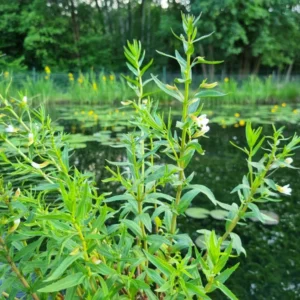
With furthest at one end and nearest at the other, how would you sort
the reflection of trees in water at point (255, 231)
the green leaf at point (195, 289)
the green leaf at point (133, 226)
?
the reflection of trees in water at point (255, 231) → the green leaf at point (133, 226) → the green leaf at point (195, 289)

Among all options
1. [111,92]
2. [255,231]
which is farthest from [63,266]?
[111,92]

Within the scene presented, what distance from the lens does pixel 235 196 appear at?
2.56 m

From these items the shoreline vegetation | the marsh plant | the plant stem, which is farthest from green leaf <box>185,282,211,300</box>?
the shoreline vegetation

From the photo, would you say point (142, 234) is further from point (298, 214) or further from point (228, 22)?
point (228, 22)

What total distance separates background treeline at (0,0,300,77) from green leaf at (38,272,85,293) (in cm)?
1198

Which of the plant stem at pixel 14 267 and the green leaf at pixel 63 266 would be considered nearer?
the green leaf at pixel 63 266

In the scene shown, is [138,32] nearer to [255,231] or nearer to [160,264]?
[255,231]

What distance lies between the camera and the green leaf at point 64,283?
67cm

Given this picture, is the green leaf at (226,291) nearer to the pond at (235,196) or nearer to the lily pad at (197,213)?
the pond at (235,196)

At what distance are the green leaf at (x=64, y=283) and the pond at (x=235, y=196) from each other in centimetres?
77

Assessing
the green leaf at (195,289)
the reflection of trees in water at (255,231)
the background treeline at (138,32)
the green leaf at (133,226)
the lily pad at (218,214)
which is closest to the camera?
the green leaf at (195,289)

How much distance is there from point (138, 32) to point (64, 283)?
16681mm

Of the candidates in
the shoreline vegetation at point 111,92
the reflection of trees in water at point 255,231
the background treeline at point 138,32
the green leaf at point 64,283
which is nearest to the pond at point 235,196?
the reflection of trees in water at point 255,231

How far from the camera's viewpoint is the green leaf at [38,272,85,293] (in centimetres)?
67
